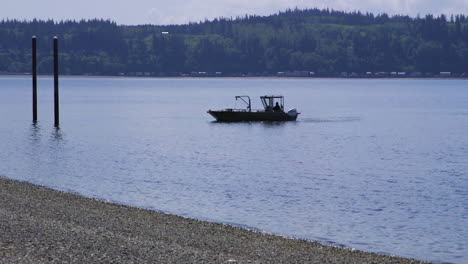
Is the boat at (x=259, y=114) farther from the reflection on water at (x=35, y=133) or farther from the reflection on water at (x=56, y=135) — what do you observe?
the reflection on water at (x=35, y=133)

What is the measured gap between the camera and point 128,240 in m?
20.7

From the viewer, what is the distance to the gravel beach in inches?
725

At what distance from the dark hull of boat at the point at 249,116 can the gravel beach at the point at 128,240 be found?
183ft

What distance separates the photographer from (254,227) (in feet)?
96.3

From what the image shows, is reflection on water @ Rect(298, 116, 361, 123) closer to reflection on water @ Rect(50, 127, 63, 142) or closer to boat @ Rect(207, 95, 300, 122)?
boat @ Rect(207, 95, 300, 122)

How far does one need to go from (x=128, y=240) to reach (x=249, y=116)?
6506 cm

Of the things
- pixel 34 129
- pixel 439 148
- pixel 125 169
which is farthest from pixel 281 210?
pixel 34 129

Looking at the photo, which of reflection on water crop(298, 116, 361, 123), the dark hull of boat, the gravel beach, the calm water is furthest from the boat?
the gravel beach

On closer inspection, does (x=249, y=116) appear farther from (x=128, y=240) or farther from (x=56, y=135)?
(x=128, y=240)

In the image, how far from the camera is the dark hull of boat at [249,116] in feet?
279

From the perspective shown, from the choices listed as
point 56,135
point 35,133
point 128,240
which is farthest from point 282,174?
point 35,133

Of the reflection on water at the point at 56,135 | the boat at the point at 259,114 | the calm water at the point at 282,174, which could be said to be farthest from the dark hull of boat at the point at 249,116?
the reflection on water at the point at 56,135

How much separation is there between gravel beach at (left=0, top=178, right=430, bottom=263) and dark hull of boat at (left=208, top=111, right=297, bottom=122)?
55699mm

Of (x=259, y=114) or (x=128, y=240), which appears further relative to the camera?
A: (x=259, y=114)
